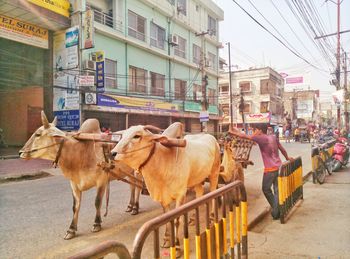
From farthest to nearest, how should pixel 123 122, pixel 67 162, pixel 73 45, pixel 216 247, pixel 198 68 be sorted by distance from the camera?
pixel 198 68, pixel 123 122, pixel 73 45, pixel 67 162, pixel 216 247

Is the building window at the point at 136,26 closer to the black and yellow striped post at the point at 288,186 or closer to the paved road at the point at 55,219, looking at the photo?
the paved road at the point at 55,219

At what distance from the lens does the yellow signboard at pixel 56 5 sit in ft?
45.3

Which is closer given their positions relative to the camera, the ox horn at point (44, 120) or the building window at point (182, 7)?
the ox horn at point (44, 120)

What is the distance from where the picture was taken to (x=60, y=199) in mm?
7051

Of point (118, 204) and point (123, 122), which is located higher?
point (123, 122)

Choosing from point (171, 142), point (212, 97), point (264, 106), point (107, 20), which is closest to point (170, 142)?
point (171, 142)

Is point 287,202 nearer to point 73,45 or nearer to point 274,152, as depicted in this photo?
point 274,152

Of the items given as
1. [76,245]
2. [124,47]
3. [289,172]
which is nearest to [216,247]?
[76,245]

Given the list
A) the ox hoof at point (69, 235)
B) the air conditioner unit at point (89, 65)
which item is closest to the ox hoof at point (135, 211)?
the ox hoof at point (69, 235)

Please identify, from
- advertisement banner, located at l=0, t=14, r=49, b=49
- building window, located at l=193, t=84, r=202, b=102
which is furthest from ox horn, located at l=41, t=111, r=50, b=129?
building window, located at l=193, t=84, r=202, b=102

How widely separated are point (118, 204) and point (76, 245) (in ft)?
7.77

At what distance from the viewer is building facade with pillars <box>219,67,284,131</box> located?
4044cm

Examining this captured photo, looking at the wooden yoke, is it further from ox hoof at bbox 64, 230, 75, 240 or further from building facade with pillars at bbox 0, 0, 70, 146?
building facade with pillars at bbox 0, 0, 70, 146

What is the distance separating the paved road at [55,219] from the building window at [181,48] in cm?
1778
